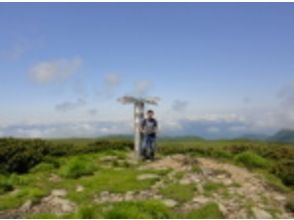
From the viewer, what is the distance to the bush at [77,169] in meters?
20.2

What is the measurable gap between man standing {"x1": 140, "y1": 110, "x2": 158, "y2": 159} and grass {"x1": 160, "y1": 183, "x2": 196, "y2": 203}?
6.39 m

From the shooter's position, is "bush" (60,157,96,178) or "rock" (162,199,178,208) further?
"bush" (60,157,96,178)

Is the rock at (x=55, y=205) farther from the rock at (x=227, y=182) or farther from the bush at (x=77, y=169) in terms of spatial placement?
the rock at (x=227, y=182)

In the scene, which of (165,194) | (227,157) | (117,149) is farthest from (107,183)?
(117,149)

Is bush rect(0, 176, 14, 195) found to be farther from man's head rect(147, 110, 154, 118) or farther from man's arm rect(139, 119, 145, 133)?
man's head rect(147, 110, 154, 118)

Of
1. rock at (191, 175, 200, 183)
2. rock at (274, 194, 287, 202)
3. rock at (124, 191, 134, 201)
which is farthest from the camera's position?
rock at (191, 175, 200, 183)

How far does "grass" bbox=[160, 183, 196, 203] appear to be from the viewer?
15.9m

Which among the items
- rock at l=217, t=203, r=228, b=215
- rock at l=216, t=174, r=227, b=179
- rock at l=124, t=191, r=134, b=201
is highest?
rock at l=216, t=174, r=227, b=179

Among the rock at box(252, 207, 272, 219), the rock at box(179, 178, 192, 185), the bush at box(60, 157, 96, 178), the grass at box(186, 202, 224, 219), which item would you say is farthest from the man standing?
the rock at box(252, 207, 272, 219)

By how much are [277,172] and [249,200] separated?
6.84 meters

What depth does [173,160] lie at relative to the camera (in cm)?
2342

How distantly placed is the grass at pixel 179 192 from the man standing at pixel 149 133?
6390mm

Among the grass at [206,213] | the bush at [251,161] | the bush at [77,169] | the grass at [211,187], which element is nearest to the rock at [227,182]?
the grass at [211,187]

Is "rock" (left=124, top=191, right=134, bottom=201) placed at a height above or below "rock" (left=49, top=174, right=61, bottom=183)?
below
